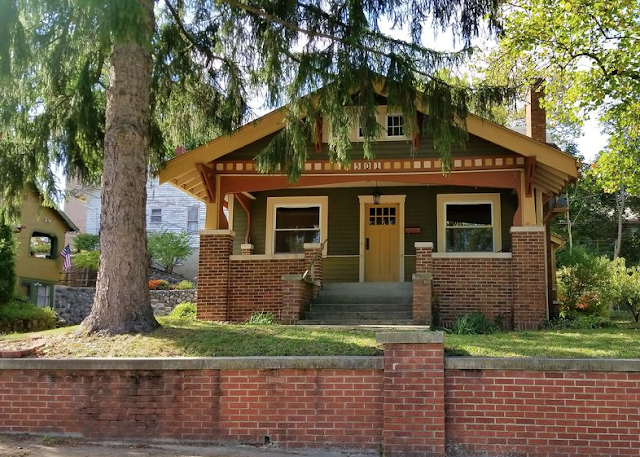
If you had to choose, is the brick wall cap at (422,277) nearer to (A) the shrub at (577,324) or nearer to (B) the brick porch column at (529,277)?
(B) the brick porch column at (529,277)

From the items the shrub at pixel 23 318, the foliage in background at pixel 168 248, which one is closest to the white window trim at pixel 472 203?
the shrub at pixel 23 318

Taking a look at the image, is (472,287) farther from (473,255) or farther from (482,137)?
(482,137)

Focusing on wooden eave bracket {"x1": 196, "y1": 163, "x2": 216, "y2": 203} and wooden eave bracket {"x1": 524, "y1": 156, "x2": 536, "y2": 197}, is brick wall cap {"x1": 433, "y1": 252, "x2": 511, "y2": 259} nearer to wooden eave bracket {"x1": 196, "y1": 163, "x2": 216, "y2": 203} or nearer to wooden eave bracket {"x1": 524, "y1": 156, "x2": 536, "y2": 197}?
wooden eave bracket {"x1": 524, "y1": 156, "x2": 536, "y2": 197}

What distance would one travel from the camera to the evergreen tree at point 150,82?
30.1 ft

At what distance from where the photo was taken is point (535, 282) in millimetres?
13172

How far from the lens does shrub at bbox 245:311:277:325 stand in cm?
1316

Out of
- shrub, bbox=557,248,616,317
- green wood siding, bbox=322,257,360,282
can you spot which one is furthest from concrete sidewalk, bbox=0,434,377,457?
shrub, bbox=557,248,616,317

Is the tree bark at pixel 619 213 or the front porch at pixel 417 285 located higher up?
the tree bark at pixel 619 213

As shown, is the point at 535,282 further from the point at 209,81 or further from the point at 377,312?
the point at 209,81

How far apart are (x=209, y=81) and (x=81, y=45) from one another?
242 centimetres

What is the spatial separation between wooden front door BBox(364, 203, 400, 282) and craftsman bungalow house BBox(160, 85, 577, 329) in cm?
2

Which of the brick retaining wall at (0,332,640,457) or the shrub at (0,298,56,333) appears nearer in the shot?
the brick retaining wall at (0,332,640,457)

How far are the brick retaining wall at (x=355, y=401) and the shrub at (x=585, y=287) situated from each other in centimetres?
1097

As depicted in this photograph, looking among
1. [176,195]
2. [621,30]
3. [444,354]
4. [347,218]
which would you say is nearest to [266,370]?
[444,354]
